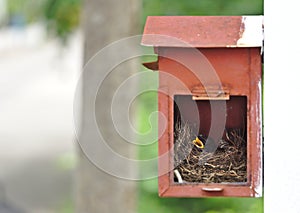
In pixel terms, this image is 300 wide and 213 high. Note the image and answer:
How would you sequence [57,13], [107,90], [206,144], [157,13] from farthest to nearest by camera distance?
[57,13] < [157,13] < [107,90] < [206,144]

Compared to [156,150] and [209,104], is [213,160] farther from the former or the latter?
[156,150]

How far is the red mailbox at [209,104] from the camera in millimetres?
1672

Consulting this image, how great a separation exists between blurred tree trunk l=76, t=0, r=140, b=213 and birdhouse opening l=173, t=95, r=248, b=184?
8.23 ft

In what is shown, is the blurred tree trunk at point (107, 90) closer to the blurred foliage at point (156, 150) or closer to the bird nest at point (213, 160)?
the blurred foliage at point (156, 150)

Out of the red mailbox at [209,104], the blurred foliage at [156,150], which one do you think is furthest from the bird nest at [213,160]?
the blurred foliage at [156,150]

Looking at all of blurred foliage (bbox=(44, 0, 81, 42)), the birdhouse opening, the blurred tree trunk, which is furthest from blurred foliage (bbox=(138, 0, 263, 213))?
the birdhouse opening

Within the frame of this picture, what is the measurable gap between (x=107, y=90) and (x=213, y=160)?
269 cm

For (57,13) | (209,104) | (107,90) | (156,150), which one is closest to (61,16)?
(57,13)

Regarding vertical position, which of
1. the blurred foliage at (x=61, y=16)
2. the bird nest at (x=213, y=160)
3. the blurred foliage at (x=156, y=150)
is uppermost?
the blurred foliage at (x=61, y=16)

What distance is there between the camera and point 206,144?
5.63ft

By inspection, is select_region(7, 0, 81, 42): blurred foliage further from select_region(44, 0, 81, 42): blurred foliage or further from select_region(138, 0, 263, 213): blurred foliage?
select_region(138, 0, 263, 213): blurred foliage

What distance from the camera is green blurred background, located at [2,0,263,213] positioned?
14.6ft

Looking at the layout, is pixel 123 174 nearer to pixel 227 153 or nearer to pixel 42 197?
pixel 227 153
